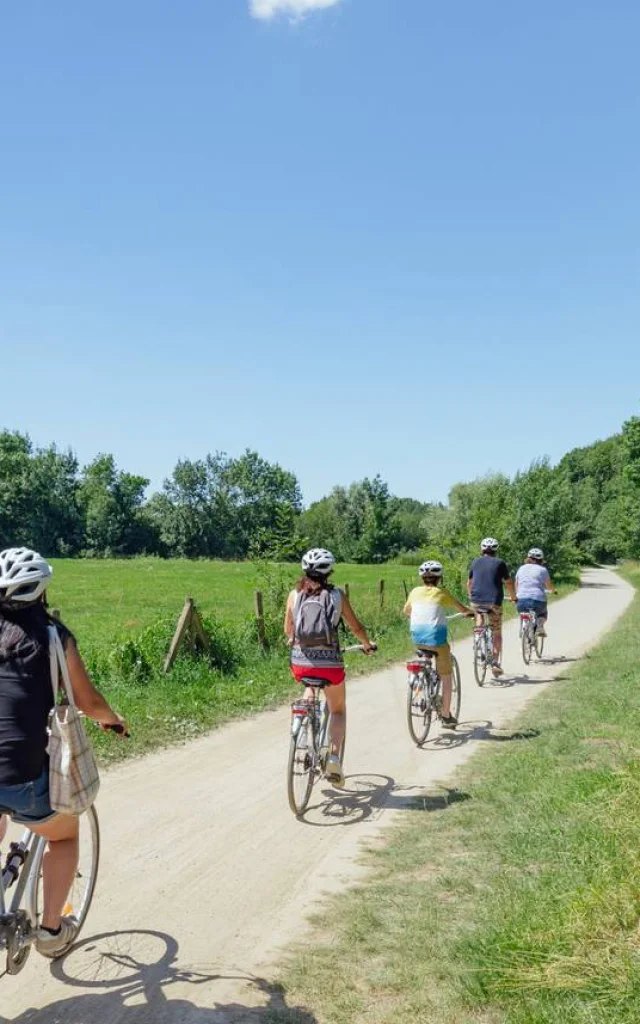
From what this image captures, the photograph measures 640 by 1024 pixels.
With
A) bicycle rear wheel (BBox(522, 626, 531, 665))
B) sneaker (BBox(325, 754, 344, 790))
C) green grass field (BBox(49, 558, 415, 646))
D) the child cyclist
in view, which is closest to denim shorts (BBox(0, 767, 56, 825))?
sneaker (BBox(325, 754, 344, 790))

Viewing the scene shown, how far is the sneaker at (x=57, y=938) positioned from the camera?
3.69 metres

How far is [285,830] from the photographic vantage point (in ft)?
20.0

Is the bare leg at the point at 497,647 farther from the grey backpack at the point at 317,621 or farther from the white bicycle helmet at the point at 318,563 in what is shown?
the white bicycle helmet at the point at 318,563

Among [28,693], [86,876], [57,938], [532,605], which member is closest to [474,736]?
[86,876]

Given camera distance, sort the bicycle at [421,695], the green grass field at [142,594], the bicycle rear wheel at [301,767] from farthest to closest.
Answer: the green grass field at [142,594] < the bicycle at [421,695] < the bicycle rear wheel at [301,767]

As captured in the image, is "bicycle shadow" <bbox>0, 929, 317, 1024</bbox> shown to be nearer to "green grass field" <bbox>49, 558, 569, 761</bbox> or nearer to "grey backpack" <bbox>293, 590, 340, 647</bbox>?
"grey backpack" <bbox>293, 590, 340, 647</bbox>

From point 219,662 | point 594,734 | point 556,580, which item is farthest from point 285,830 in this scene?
point 556,580

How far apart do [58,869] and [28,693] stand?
91 cm

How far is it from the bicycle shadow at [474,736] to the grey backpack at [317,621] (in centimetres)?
276

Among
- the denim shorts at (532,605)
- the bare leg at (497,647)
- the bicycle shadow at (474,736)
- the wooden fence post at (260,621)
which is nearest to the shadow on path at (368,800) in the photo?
the bicycle shadow at (474,736)

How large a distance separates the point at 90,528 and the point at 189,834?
88856 millimetres

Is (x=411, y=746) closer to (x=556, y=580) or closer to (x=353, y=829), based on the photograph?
(x=353, y=829)

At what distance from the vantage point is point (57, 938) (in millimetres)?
3715

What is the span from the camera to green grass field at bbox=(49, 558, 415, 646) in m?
22.6
